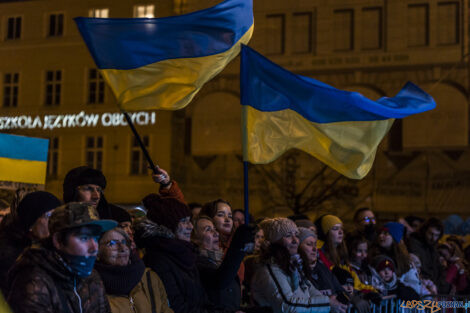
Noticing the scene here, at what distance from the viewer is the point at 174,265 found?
5.14 meters

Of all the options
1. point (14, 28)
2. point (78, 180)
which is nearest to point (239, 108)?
point (14, 28)

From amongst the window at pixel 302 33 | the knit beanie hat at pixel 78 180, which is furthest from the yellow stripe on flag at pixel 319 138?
the window at pixel 302 33

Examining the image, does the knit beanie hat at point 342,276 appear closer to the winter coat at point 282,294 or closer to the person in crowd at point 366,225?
the winter coat at point 282,294

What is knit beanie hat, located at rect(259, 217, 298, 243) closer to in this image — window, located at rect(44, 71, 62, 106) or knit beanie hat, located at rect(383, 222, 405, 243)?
knit beanie hat, located at rect(383, 222, 405, 243)

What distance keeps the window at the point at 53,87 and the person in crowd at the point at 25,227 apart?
84.8 ft

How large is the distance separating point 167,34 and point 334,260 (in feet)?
10.5

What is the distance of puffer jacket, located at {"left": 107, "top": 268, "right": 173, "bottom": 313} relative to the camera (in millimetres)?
4594

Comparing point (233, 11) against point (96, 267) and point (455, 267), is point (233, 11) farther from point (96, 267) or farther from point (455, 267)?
point (455, 267)

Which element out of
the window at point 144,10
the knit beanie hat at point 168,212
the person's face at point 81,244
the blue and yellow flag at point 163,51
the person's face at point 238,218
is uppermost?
the window at point 144,10

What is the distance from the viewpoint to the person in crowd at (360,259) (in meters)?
8.10

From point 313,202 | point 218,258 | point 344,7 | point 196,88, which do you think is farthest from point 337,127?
point 344,7

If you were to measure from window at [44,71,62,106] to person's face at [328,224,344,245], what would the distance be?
23.5m

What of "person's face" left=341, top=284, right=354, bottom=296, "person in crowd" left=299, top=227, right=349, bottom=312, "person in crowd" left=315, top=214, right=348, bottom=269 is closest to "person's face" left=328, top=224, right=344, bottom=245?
"person in crowd" left=315, top=214, right=348, bottom=269

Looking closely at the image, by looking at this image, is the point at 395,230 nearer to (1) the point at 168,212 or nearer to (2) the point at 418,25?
(1) the point at 168,212
